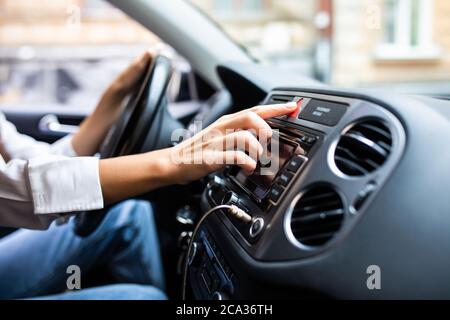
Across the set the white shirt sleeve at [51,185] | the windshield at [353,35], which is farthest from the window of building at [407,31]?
the white shirt sleeve at [51,185]

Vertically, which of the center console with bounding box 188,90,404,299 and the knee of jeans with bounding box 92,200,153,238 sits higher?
the center console with bounding box 188,90,404,299

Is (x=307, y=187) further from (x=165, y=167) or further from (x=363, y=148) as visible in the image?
(x=165, y=167)

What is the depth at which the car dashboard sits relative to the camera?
574mm

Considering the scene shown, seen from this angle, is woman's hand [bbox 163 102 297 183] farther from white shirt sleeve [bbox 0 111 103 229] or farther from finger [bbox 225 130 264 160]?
white shirt sleeve [bbox 0 111 103 229]

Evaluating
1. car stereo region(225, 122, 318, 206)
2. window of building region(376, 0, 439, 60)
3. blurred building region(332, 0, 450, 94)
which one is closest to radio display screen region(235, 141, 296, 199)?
car stereo region(225, 122, 318, 206)

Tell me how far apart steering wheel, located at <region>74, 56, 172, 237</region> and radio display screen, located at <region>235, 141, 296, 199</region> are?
11.9 inches

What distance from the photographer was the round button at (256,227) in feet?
2.16

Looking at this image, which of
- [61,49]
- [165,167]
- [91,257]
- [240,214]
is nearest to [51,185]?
[165,167]

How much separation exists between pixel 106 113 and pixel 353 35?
2.75 meters

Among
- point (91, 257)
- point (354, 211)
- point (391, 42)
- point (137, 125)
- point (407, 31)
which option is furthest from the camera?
point (391, 42)

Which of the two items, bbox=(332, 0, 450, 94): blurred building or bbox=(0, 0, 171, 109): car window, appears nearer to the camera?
bbox=(0, 0, 171, 109): car window

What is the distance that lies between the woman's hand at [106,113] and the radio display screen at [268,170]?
531 mm

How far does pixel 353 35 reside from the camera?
11.9 ft

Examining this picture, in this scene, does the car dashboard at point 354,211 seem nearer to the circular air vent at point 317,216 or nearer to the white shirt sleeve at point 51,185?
the circular air vent at point 317,216
